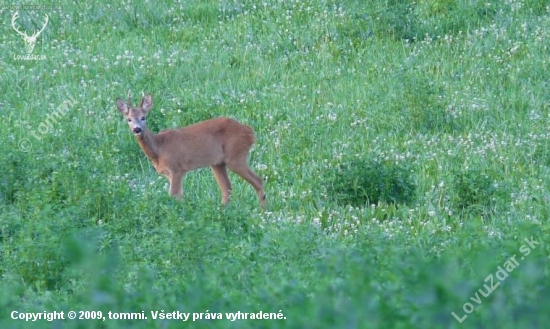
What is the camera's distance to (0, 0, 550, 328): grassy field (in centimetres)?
622

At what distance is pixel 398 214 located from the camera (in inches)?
453

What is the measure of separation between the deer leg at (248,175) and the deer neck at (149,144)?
31.1 inches

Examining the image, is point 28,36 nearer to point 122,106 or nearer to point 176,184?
point 122,106

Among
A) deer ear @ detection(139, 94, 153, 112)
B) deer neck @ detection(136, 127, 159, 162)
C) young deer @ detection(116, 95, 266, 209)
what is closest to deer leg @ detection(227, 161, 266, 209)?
young deer @ detection(116, 95, 266, 209)

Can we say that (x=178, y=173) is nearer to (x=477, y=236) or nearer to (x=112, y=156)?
(x=112, y=156)

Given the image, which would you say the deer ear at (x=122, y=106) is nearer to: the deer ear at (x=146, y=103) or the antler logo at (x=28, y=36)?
the deer ear at (x=146, y=103)

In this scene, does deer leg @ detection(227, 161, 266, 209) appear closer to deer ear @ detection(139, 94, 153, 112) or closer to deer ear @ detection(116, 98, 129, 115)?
deer ear @ detection(139, 94, 153, 112)

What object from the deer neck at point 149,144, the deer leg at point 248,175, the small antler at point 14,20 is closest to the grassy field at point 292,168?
the small antler at point 14,20

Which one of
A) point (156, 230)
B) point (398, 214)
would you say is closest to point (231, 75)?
point (398, 214)

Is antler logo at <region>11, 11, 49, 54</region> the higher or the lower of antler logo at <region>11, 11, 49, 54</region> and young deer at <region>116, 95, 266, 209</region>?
the lower

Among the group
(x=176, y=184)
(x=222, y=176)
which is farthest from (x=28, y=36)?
(x=176, y=184)

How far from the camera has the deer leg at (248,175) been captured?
12.6 m

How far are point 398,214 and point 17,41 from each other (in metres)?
8.80

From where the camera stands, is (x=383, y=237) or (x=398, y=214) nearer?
(x=383, y=237)
